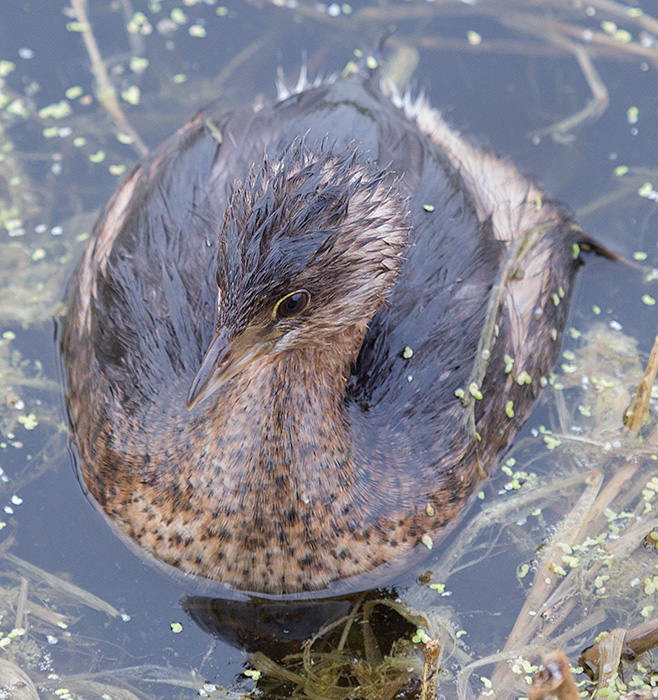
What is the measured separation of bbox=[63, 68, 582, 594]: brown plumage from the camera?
4137mm

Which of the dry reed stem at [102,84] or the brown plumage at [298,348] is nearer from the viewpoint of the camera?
the brown plumage at [298,348]

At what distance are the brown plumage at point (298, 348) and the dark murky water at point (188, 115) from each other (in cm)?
32

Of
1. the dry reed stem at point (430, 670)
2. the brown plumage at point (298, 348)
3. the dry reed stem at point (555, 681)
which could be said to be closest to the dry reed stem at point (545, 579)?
the dry reed stem at point (430, 670)

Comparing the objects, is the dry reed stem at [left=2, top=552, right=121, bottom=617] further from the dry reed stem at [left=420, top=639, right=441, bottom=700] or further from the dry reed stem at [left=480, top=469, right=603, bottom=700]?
the dry reed stem at [left=480, top=469, right=603, bottom=700]

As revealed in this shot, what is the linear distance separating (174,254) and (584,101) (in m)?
3.78

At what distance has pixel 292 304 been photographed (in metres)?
4.13

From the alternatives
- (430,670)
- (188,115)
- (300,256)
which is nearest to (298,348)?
(300,256)

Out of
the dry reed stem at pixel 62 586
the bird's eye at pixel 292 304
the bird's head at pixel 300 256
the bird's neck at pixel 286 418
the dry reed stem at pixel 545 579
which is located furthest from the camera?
the dry reed stem at pixel 62 586

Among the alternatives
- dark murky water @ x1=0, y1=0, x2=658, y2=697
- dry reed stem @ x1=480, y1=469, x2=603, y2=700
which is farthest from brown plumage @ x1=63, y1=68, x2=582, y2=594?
dry reed stem @ x1=480, y1=469, x2=603, y2=700

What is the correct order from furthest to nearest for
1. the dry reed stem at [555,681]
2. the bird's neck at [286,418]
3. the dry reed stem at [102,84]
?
the dry reed stem at [102,84], the bird's neck at [286,418], the dry reed stem at [555,681]

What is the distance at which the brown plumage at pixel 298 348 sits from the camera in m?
4.14

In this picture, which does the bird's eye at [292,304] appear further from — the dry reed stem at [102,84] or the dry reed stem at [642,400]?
the dry reed stem at [102,84]

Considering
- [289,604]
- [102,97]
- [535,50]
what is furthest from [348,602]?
[535,50]

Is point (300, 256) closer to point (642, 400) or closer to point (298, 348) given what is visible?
point (298, 348)
